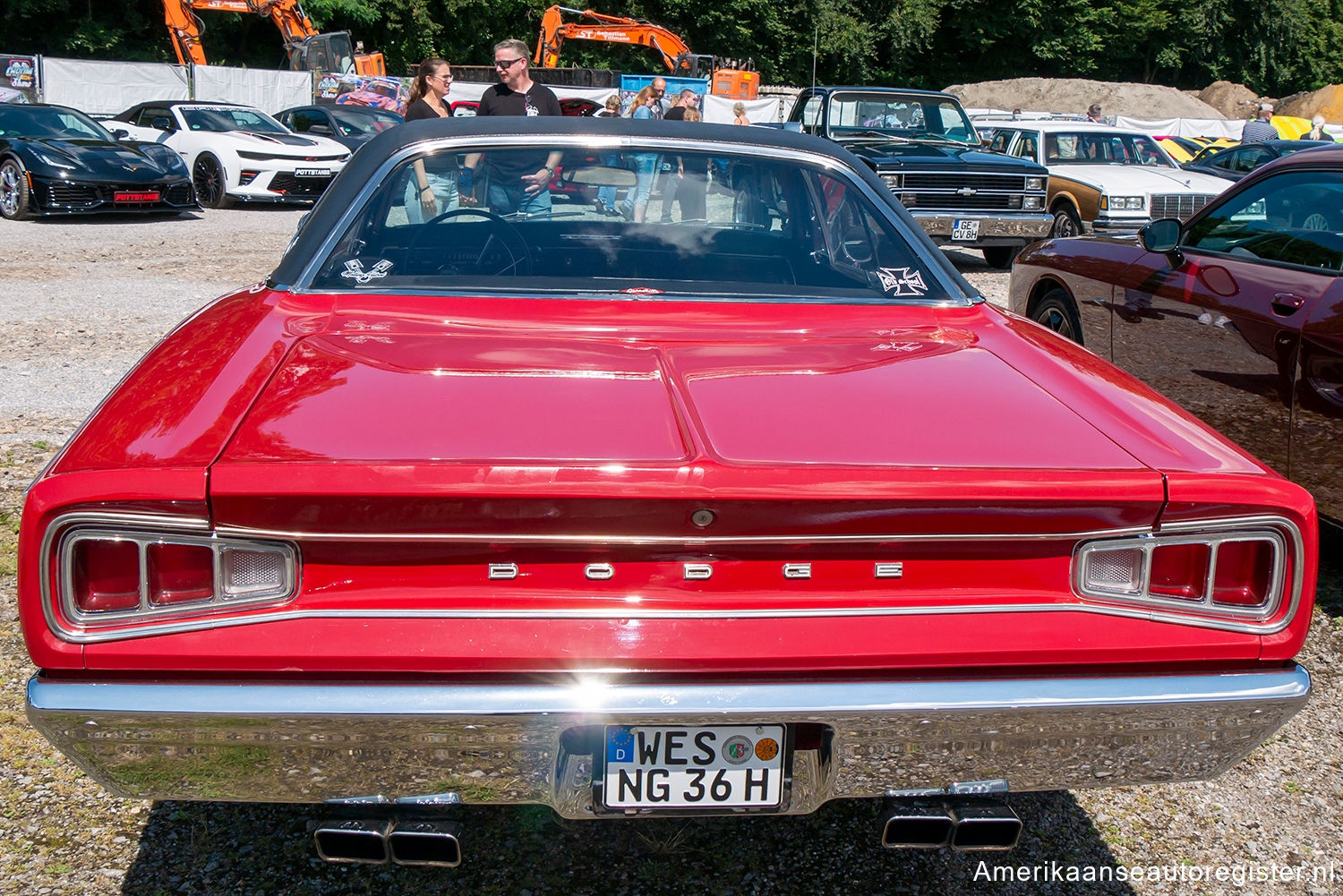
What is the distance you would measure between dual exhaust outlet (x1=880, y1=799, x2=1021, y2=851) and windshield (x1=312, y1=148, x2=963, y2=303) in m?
1.34

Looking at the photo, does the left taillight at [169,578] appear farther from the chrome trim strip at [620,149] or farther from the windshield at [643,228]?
the chrome trim strip at [620,149]

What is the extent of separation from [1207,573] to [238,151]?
1556 cm

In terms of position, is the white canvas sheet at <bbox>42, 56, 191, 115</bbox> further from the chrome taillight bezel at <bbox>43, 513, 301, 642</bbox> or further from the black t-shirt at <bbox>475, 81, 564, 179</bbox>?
the chrome taillight bezel at <bbox>43, 513, 301, 642</bbox>

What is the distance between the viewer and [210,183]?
15922 millimetres

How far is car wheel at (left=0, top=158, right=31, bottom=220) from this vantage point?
43.7ft

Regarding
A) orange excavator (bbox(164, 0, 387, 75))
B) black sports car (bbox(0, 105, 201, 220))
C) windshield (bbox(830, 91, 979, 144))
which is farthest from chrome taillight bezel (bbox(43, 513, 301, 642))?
orange excavator (bbox(164, 0, 387, 75))

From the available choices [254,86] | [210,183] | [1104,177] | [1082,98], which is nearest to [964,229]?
[1104,177]

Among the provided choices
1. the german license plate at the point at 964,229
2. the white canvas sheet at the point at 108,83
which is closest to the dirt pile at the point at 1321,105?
the german license plate at the point at 964,229

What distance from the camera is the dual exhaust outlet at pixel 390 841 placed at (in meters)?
1.94

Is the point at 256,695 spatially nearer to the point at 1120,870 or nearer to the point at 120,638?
the point at 120,638

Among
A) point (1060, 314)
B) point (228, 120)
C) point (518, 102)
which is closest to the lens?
point (1060, 314)

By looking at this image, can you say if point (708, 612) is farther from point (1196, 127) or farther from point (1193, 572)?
point (1196, 127)

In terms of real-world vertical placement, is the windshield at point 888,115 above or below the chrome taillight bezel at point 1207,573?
above

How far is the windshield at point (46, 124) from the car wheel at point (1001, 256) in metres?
10.6
